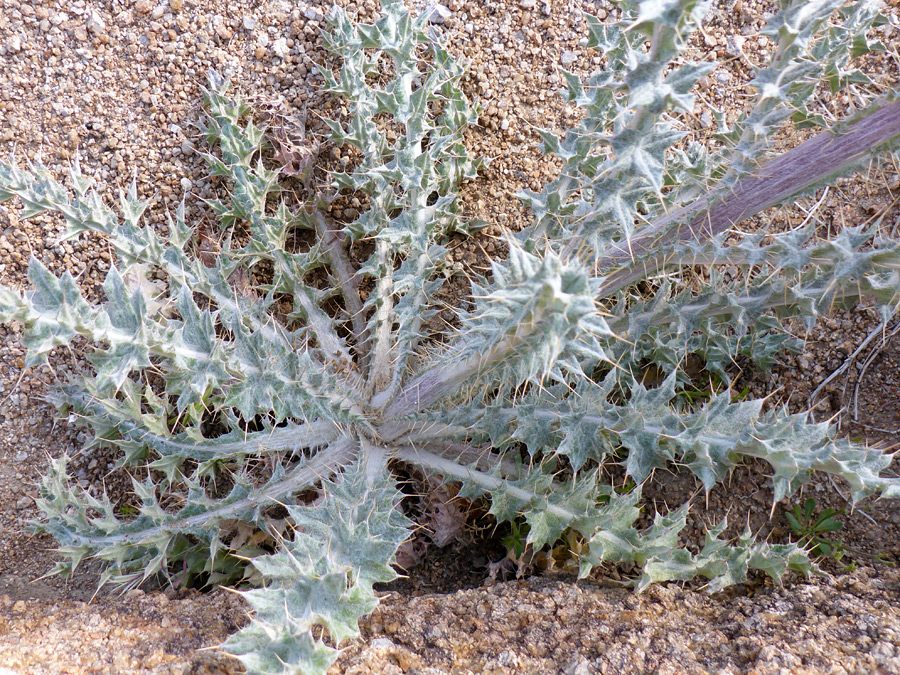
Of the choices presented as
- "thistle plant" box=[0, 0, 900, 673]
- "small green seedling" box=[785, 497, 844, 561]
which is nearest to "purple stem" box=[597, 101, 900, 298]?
"thistle plant" box=[0, 0, 900, 673]

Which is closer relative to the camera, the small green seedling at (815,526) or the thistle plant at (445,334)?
the thistle plant at (445,334)

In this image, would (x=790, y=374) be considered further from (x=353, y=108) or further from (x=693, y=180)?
(x=353, y=108)

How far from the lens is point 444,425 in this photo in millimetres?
2146

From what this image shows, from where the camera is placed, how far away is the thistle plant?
1351 mm

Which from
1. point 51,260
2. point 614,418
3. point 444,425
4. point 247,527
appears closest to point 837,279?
point 614,418

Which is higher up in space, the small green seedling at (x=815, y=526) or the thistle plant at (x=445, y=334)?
the thistle plant at (x=445, y=334)

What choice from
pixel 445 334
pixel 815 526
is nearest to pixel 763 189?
pixel 445 334

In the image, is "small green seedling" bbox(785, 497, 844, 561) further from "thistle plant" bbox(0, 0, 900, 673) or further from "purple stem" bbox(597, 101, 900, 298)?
"purple stem" bbox(597, 101, 900, 298)


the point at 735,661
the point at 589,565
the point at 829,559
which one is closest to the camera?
the point at 735,661

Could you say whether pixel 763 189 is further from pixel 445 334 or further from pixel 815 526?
pixel 815 526

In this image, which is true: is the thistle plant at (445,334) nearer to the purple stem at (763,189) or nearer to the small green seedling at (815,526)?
the purple stem at (763,189)

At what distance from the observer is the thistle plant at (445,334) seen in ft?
4.43

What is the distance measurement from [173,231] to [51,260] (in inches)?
25.4

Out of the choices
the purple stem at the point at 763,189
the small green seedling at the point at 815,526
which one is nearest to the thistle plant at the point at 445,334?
the purple stem at the point at 763,189
